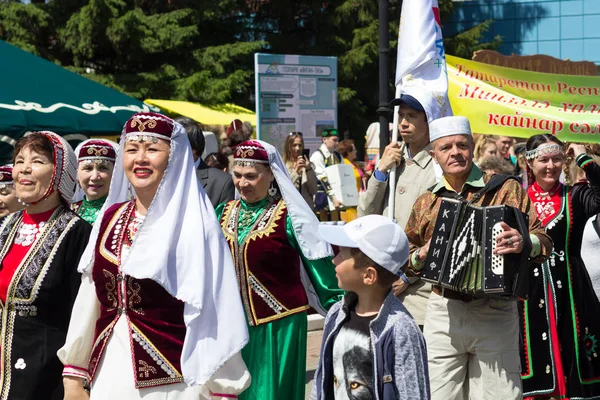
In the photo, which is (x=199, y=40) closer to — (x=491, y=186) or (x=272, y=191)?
(x=272, y=191)

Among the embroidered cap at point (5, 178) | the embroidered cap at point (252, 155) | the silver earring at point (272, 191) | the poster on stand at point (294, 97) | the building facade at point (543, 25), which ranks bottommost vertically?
the silver earring at point (272, 191)

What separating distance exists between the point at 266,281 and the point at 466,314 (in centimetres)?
111

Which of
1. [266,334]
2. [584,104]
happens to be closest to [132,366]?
[266,334]

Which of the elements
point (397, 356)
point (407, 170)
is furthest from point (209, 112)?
point (397, 356)

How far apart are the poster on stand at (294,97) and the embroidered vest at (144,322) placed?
318 inches

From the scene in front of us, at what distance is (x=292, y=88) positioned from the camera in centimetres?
1270

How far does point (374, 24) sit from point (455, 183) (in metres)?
27.8

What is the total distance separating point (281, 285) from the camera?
5566 mm

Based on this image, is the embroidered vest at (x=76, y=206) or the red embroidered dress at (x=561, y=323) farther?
the red embroidered dress at (x=561, y=323)

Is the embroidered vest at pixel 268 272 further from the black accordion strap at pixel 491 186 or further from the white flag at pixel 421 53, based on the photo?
the white flag at pixel 421 53

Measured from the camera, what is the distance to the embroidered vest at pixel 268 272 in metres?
5.53

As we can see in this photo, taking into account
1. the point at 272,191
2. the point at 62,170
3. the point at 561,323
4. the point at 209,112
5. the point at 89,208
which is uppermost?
the point at 209,112

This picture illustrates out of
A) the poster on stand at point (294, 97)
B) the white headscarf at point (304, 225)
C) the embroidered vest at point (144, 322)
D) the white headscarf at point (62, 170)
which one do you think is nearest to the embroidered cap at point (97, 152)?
the white headscarf at point (304, 225)

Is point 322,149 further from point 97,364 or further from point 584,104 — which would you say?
point 97,364
